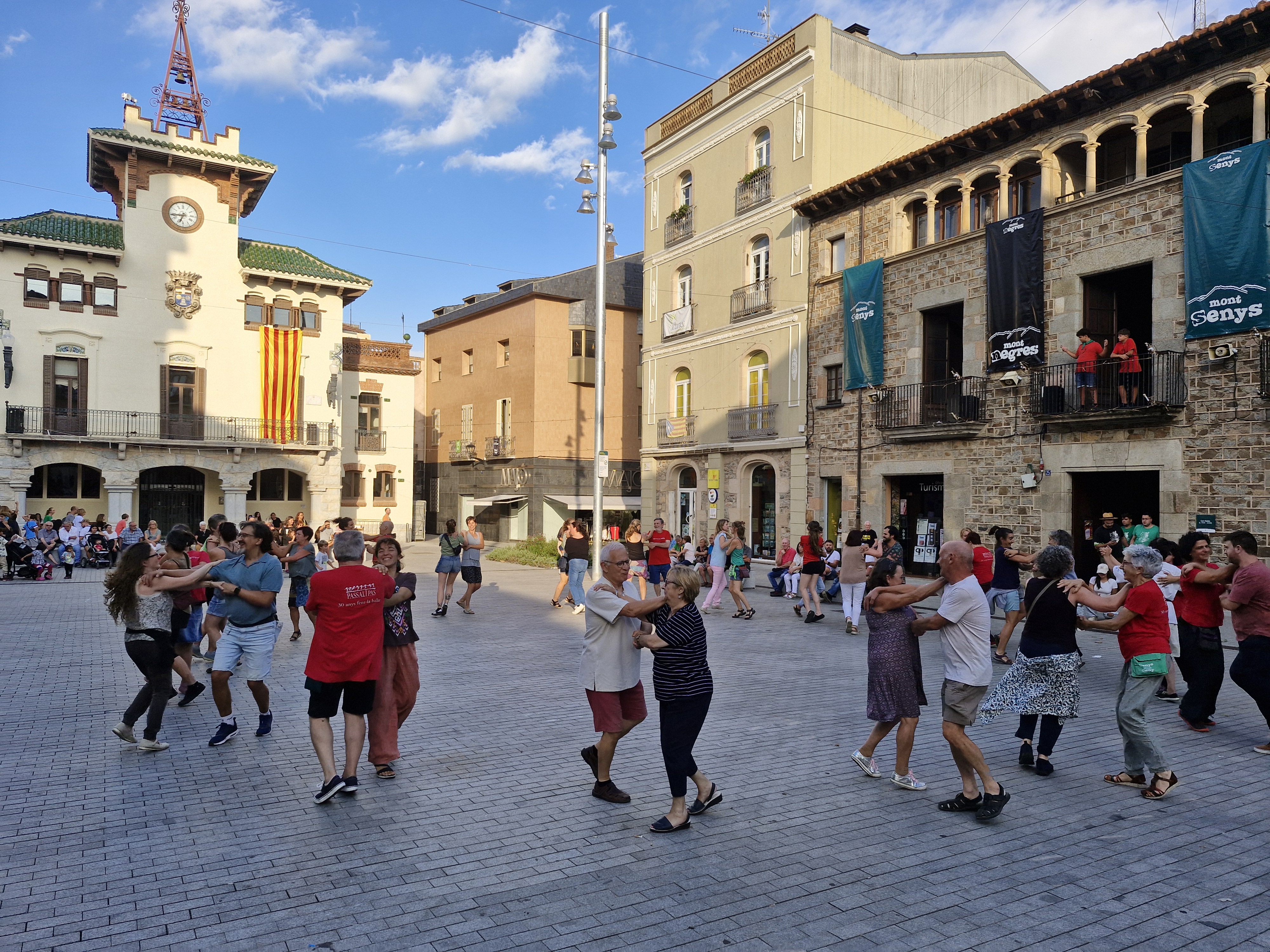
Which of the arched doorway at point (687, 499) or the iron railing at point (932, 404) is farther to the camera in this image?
the arched doorway at point (687, 499)

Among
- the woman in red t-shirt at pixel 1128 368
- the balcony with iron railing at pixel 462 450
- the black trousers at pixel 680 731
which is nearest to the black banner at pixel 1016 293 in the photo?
the woman in red t-shirt at pixel 1128 368

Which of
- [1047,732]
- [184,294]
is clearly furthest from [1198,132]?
[184,294]

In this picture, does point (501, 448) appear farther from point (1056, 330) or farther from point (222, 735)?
point (222, 735)

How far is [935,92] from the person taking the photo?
90.0ft

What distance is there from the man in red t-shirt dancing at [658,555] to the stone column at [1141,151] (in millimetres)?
11377

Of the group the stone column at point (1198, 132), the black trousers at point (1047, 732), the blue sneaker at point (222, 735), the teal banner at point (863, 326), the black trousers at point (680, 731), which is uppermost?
the stone column at point (1198, 132)

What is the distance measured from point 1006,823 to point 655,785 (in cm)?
232

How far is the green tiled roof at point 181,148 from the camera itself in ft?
100

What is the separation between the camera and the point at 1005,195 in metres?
19.8

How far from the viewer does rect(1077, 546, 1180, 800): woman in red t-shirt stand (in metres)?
6.07

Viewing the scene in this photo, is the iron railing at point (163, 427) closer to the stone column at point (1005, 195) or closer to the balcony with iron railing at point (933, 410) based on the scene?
the balcony with iron railing at point (933, 410)

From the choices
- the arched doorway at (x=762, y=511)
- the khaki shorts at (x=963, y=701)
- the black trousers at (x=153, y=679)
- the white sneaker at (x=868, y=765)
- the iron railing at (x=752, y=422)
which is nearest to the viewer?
the khaki shorts at (x=963, y=701)

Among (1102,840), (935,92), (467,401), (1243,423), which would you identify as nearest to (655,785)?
(1102,840)

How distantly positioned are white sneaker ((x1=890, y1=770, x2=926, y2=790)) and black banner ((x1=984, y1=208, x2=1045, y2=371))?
14754 mm
